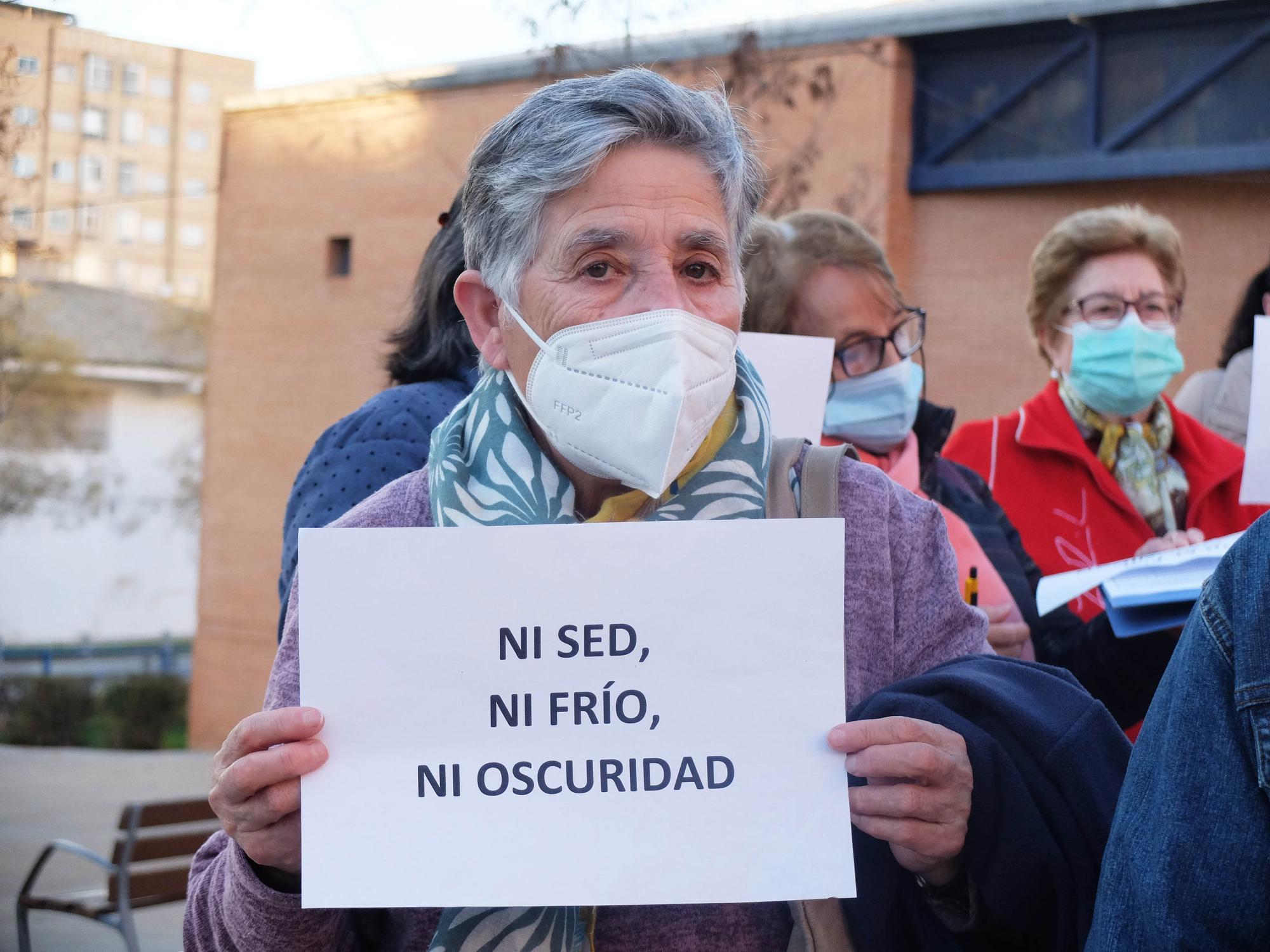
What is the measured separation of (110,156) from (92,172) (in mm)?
1034

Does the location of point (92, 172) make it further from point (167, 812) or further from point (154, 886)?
point (154, 886)

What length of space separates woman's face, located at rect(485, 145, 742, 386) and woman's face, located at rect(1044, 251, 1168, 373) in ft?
6.98

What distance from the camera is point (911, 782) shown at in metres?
1.61

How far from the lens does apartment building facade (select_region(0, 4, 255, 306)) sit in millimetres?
5289

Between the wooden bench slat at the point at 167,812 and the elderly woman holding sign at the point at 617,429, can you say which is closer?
the elderly woman holding sign at the point at 617,429

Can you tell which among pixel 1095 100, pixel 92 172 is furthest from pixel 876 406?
pixel 92 172

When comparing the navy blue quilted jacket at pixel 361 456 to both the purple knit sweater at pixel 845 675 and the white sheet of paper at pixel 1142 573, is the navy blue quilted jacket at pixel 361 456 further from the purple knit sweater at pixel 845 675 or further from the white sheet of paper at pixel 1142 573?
the white sheet of paper at pixel 1142 573

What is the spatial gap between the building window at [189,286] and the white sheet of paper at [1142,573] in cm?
2053

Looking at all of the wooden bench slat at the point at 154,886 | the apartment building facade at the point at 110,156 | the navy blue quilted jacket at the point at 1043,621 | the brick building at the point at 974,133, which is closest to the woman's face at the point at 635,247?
the navy blue quilted jacket at the point at 1043,621

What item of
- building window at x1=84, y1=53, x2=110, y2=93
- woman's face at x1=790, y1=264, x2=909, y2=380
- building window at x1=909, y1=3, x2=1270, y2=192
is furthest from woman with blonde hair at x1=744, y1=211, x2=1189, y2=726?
building window at x1=909, y1=3, x2=1270, y2=192

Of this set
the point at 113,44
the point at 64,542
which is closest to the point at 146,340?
the point at 64,542

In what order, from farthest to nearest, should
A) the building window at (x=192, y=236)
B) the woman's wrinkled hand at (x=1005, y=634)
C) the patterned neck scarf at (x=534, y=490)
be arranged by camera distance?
1. the building window at (x=192, y=236)
2. the woman's wrinkled hand at (x=1005, y=634)
3. the patterned neck scarf at (x=534, y=490)

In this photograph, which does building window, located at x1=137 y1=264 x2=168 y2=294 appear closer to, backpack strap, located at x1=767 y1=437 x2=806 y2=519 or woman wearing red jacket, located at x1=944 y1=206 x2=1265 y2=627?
woman wearing red jacket, located at x1=944 y1=206 x2=1265 y2=627

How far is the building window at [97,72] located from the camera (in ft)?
25.1
